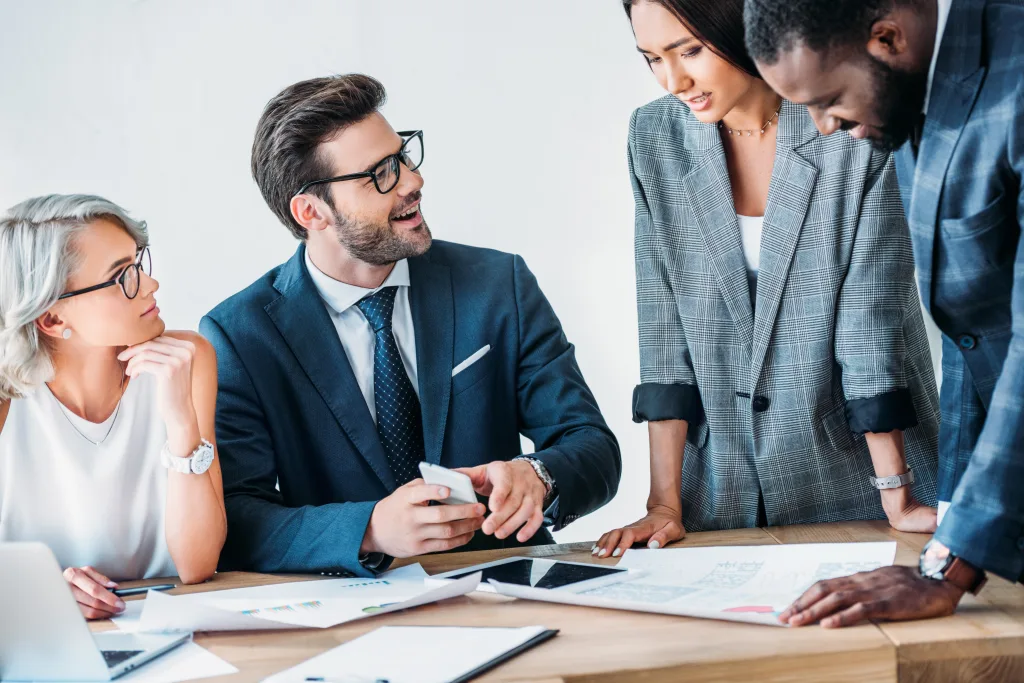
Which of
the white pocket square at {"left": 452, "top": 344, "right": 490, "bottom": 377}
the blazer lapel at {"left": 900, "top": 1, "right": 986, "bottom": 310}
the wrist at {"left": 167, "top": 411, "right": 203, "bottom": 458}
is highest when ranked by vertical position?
the blazer lapel at {"left": 900, "top": 1, "right": 986, "bottom": 310}

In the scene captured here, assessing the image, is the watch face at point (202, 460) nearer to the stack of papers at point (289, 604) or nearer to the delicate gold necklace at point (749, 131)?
the stack of papers at point (289, 604)

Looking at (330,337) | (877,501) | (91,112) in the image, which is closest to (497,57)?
(91,112)

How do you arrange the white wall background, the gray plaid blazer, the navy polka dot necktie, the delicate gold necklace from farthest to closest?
the white wall background < the navy polka dot necktie < the delicate gold necklace < the gray plaid blazer

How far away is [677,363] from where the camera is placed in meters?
2.00

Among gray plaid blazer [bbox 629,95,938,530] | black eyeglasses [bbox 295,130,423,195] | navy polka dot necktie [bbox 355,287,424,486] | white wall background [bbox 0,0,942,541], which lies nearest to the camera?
gray plaid blazer [bbox 629,95,938,530]

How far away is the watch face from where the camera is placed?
1902mm

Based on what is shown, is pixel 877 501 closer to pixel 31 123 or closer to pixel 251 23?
pixel 251 23

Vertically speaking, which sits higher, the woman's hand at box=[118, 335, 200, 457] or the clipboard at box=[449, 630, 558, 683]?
the woman's hand at box=[118, 335, 200, 457]

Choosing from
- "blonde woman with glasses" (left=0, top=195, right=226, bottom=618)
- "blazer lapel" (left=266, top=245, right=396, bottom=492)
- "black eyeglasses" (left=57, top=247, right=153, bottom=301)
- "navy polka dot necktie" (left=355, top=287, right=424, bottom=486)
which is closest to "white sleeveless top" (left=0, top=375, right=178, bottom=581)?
"blonde woman with glasses" (left=0, top=195, right=226, bottom=618)

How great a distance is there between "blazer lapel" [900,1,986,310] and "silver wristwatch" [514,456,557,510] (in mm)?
810

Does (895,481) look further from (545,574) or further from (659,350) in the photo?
(545,574)

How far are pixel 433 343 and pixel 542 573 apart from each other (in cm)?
73

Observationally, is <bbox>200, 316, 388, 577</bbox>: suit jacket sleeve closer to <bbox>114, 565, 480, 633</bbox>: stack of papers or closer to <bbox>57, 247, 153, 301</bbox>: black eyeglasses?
<bbox>114, 565, 480, 633</bbox>: stack of papers

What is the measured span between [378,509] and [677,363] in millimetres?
669
